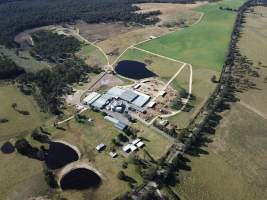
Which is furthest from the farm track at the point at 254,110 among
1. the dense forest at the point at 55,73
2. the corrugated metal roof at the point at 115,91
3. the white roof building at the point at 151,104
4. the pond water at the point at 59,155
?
the pond water at the point at 59,155

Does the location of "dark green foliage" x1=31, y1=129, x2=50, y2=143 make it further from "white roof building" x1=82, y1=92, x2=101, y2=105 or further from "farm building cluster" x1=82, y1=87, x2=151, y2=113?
"white roof building" x1=82, y1=92, x2=101, y2=105

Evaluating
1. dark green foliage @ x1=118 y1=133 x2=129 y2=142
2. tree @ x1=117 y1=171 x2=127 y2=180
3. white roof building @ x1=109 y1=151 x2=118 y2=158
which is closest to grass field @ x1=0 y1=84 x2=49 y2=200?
tree @ x1=117 y1=171 x2=127 y2=180

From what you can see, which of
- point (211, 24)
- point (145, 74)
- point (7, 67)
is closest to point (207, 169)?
point (145, 74)

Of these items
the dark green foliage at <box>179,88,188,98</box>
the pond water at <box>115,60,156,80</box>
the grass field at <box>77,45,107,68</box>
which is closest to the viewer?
the dark green foliage at <box>179,88,188,98</box>

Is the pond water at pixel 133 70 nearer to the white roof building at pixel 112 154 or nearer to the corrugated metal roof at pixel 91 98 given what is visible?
the corrugated metal roof at pixel 91 98

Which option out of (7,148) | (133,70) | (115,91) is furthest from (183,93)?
(7,148)

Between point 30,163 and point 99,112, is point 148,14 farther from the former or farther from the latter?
point 30,163
